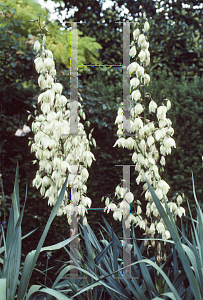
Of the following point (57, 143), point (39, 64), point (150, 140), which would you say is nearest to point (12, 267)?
point (57, 143)

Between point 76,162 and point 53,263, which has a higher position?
point 76,162

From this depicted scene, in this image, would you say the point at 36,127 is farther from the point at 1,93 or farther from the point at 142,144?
the point at 1,93

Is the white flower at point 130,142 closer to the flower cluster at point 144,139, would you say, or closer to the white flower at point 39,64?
the flower cluster at point 144,139

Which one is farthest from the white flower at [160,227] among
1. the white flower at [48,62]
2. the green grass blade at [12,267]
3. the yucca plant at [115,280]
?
the white flower at [48,62]

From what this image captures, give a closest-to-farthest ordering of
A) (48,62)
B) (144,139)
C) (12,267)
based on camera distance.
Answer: (12,267) → (48,62) → (144,139)

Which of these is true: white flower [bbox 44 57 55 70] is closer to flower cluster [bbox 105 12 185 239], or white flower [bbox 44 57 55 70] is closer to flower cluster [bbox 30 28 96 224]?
flower cluster [bbox 30 28 96 224]

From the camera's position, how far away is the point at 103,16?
5145 mm

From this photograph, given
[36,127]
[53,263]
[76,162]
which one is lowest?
[53,263]

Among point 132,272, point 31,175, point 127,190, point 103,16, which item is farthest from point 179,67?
point 132,272

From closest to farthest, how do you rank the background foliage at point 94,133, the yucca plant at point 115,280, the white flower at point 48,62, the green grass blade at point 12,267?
the green grass blade at point 12,267 < the yucca plant at point 115,280 < the white flower at point 48,62 < the background foliage at point 94,133

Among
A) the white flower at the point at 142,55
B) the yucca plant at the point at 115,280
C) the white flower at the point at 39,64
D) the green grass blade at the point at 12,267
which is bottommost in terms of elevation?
the yucca plant at the point at 115,280

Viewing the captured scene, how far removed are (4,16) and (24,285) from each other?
11.0 ft

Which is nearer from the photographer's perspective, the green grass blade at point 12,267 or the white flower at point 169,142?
the green grass blade at point 12,267

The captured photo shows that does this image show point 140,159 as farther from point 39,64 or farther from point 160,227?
point 39,64
